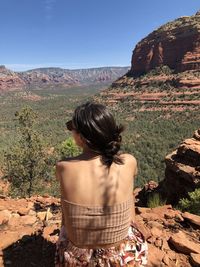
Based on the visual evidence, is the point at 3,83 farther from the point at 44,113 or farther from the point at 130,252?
the point at 130,252

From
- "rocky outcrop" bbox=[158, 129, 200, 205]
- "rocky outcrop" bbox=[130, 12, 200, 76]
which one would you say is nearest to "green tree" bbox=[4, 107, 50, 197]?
"rocky outcrop" bbox=[158, 129, 200, 205]

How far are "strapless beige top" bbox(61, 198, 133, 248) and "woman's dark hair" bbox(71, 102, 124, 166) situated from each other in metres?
0.35

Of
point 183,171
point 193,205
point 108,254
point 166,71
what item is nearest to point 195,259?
point 108,254

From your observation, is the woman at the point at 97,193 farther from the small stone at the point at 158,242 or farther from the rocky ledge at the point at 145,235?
the small stone at the point at 158,242

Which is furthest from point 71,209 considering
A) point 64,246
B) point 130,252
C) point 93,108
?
point 93,108

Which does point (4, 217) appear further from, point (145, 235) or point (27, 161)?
point (27, 161)

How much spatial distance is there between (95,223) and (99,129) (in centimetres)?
68

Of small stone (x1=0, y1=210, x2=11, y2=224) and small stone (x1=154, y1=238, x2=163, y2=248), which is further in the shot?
small stone (x1=0, y1=210, x2=11, y2=224)

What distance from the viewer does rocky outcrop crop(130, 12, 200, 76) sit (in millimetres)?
82000

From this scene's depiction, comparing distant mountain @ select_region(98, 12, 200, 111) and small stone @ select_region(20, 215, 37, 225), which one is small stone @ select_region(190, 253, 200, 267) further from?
distant mountain @ select_region(98, 12, 200, 111)

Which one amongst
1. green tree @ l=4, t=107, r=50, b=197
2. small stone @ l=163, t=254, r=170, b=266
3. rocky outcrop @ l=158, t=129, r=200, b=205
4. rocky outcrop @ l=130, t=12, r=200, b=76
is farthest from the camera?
rocky outcrop @ l=130, t=12, r=200, b=76

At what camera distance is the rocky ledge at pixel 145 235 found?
357 cm

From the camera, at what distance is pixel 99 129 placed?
2.22 meters

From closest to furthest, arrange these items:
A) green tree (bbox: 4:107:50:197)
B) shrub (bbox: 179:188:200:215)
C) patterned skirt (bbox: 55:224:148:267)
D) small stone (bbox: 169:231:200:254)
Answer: patterned skirt (bbox: 55:224:148:267)
small stone (bbox: 169:231:200:254)
shrub (bbox: 179:188:200:215)
green tree (bbox: 4:107:50:197)
